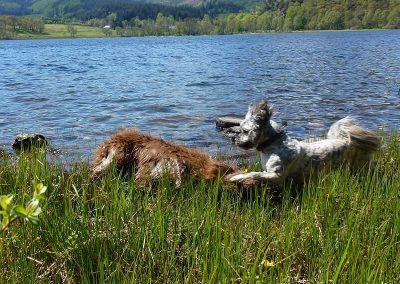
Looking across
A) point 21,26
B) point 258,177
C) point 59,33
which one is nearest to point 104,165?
point 258,177

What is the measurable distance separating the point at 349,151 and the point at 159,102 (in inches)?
483

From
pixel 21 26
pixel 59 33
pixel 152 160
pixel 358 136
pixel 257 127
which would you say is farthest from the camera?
pixel 59 33

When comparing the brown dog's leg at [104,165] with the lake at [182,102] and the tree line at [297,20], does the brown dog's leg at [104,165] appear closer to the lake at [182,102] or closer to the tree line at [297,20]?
the lake at [182,102]

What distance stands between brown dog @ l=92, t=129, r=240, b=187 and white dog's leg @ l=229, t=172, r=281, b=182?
19 centimetres

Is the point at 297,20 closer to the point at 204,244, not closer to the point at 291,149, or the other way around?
the point at 291,149

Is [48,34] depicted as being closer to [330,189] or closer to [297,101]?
[297,101]

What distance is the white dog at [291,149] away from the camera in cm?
524

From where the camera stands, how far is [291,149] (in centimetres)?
537

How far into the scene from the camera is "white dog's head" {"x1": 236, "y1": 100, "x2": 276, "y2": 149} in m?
5.21

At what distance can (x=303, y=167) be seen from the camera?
5.44m

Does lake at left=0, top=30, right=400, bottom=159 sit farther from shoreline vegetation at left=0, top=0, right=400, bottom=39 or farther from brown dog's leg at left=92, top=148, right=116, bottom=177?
shoreline vegetation at left=0, top=0, right=400, bottom=39

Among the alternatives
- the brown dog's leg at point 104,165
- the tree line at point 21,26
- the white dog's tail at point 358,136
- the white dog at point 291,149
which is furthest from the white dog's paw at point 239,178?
the tree line at point 21,26

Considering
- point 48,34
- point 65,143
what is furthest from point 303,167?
point 48,34

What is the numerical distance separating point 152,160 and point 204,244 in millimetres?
2063
